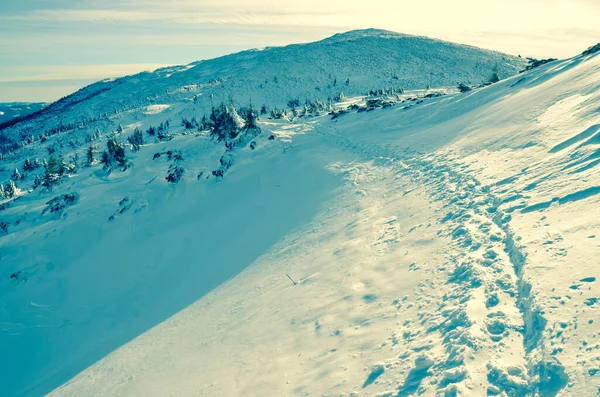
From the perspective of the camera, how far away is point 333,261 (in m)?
11.0

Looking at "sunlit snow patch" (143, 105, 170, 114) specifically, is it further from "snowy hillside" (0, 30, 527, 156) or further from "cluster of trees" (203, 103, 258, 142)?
"cluster of trees" (203, 103, 258, 142)

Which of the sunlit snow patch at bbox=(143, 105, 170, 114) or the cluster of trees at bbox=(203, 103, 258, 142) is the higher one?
the sunlit snow patch at bbox=(143, 105, 170, 114)

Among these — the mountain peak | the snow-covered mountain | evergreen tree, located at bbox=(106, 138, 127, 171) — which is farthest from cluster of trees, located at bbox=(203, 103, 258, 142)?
the mountain peak

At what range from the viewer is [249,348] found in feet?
28.5

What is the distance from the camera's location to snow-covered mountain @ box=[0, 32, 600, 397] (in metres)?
5.89

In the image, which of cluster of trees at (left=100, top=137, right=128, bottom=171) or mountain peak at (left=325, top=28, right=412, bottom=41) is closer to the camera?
cluster of trees at (left=100, top=137, right=128, bottom=171)

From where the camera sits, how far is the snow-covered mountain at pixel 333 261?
232 inches

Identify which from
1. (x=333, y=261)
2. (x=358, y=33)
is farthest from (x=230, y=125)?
(x=358, y=33)

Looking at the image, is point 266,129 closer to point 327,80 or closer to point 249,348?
point 249,348

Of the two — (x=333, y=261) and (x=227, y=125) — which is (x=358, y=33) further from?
(x=333, y=261)

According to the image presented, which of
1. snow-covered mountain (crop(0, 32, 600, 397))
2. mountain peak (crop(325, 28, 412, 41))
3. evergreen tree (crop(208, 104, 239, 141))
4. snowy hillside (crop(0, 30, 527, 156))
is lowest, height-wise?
snow-covered mountain (crop(0, 32, 600, 397))

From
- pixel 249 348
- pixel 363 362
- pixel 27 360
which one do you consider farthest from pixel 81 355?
pixel 363 362

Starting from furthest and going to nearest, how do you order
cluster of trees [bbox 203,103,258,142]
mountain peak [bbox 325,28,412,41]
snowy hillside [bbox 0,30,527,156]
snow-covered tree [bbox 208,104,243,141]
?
mountain peak [bbox 325,28,412,41], snowy hillside [bbox 0,30,527,156], snow-covered tree [bbox 208,104,243,141], cluster of trees [bbox 203,103,258,142]

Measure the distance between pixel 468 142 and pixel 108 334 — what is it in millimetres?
17611
